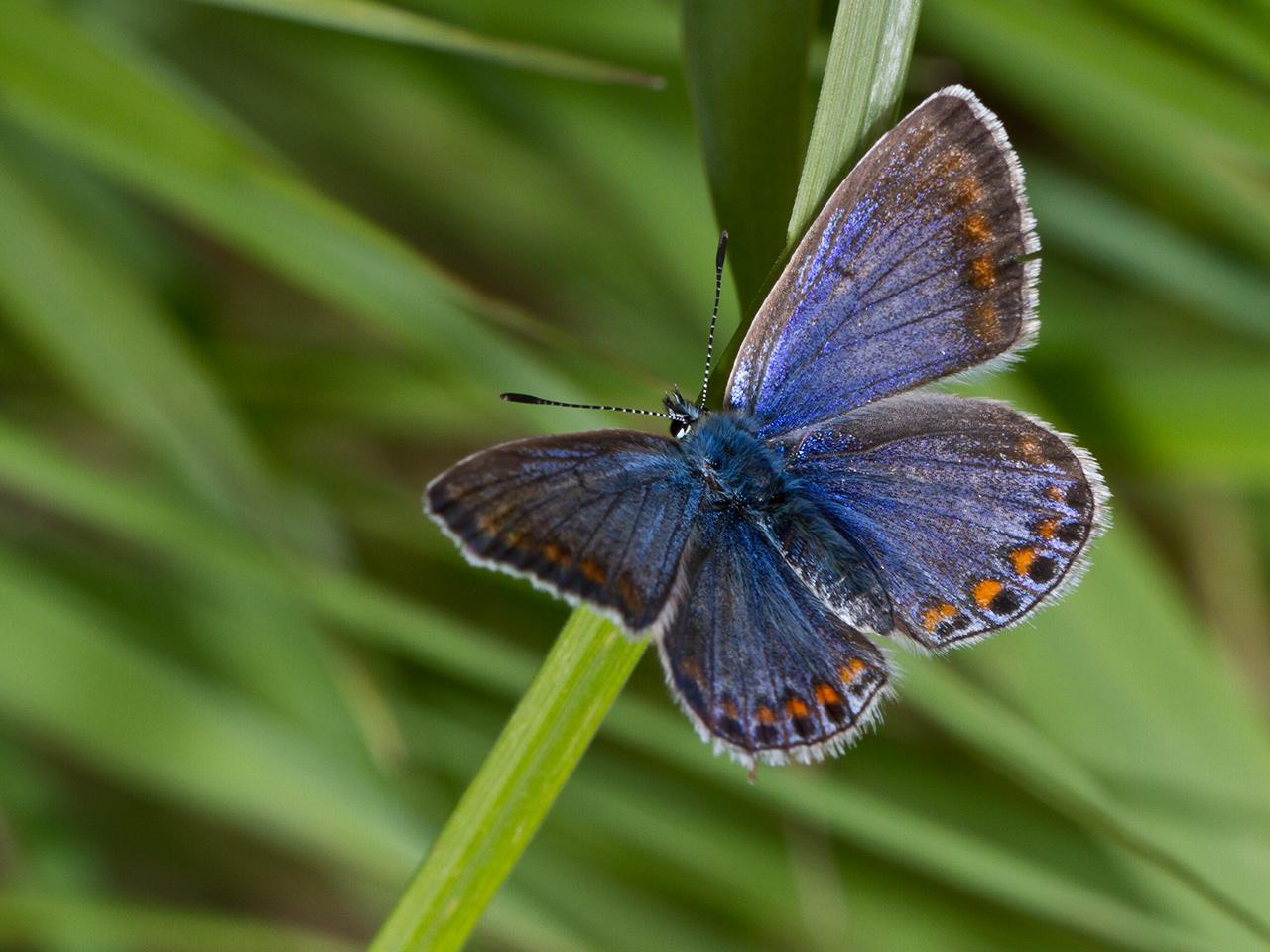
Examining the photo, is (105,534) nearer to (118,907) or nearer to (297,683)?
(297,683)

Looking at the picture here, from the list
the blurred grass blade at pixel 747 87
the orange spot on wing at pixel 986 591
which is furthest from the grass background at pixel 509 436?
the orange spot on wing at pixel 986 591

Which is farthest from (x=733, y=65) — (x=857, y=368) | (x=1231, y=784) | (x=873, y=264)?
(x=1231, y=784)

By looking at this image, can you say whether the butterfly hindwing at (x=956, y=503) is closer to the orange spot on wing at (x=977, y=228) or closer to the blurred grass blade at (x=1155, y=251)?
the orange spot on wing at (x=977, y=228)

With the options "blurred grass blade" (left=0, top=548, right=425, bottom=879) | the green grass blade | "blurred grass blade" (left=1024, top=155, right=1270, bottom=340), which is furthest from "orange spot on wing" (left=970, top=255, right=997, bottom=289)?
"blurred grass blade" (left=0, top=548, right=425, bottom=879)

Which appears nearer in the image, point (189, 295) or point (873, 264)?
point (873, 264)

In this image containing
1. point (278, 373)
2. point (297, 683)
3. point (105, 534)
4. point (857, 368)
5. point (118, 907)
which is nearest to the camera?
point (857, 368)

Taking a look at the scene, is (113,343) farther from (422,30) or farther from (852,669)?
(852,669)

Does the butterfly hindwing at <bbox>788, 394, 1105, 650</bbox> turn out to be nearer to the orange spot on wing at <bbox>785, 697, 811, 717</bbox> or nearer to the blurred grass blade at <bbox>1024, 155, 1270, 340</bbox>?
the orange spot on wing at <bbox>785, 697, 811, 717</bbox>
